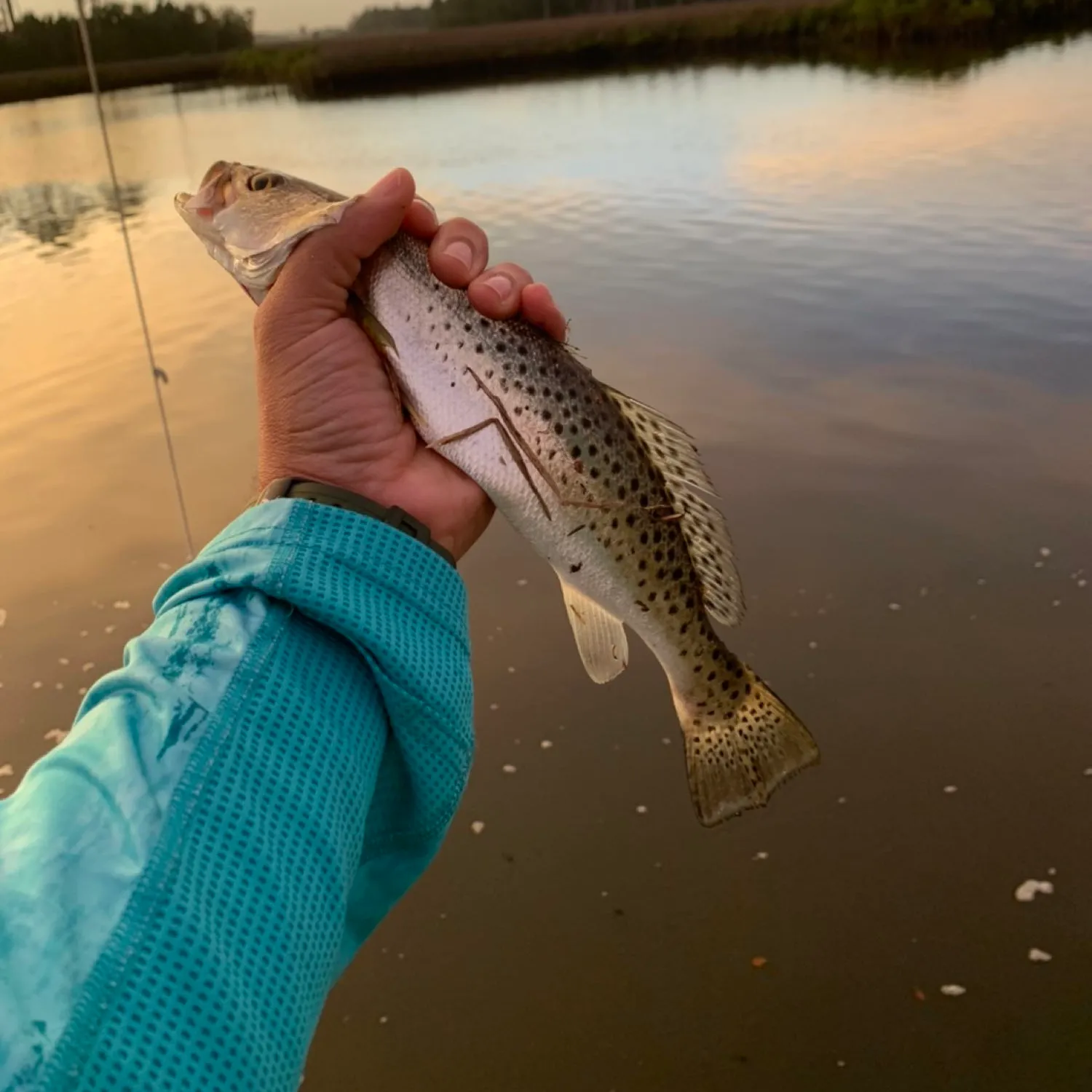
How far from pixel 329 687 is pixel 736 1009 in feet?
8.05

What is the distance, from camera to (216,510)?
6.68 m

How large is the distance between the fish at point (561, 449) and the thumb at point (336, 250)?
4 centimetres

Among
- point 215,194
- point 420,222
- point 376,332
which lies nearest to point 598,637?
point 376,332

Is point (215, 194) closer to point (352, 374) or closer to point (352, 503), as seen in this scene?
point (352, 374)

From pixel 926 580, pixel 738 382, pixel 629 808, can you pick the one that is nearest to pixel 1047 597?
pixel 926 580

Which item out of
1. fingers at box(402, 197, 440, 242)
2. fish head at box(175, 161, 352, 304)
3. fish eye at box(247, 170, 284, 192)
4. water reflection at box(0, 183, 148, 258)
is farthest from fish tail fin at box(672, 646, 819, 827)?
water reflection at box(0, 183, 148, 258)

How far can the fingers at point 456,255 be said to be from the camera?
2.35 m

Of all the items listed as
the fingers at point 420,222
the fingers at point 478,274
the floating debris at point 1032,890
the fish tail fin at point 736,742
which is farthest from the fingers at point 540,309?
the floating debris at point 1032,890

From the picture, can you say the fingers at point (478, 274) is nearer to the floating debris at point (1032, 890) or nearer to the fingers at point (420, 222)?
the fingers at point (420, 222)

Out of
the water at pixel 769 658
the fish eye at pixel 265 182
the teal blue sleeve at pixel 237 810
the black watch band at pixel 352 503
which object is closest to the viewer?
the teal blue sleeve at pixel 237 810

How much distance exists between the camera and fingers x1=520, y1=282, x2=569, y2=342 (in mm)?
2393

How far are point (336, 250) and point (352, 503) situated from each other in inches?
29.0

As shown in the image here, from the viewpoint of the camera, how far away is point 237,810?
1320 mm

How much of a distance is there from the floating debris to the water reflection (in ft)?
53.1
